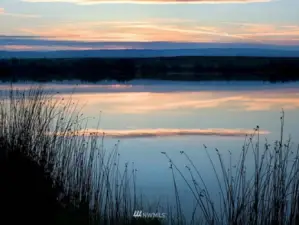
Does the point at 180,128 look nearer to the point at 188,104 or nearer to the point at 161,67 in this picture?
the point at 188,104

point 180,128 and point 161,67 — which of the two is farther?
point 161,67

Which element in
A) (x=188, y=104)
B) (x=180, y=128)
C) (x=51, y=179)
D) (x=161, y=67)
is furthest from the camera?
(x=161, y=67)

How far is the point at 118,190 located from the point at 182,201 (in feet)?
5.04

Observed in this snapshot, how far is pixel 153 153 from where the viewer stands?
15195mm

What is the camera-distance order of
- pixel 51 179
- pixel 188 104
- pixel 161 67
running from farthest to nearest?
pixel 161 67 → pixel 188 104 → pixel 51 179

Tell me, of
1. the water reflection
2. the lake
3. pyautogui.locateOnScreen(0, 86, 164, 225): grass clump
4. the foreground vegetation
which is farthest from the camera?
the foreground vegetation

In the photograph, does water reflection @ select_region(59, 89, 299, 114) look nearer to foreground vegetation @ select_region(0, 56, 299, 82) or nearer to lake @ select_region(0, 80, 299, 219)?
lake @ select_region(0, 80, 299, 219)

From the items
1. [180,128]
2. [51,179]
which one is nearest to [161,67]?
[180,128]

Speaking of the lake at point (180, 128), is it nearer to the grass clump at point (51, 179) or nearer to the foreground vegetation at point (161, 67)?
the grass clump at point (51, 179)

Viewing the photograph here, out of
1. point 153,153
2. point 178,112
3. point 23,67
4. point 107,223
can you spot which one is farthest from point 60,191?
point 23,67

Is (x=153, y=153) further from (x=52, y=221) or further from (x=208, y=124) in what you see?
(x=52, y=221)

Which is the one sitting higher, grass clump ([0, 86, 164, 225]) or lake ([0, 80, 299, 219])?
grass clump ([0, 86, 164, 225])

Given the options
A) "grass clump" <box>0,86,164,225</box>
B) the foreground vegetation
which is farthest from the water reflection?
the foreground vegetation

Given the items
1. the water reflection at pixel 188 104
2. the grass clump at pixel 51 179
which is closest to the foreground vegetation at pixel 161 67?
the water reflection at pixel 188 104
